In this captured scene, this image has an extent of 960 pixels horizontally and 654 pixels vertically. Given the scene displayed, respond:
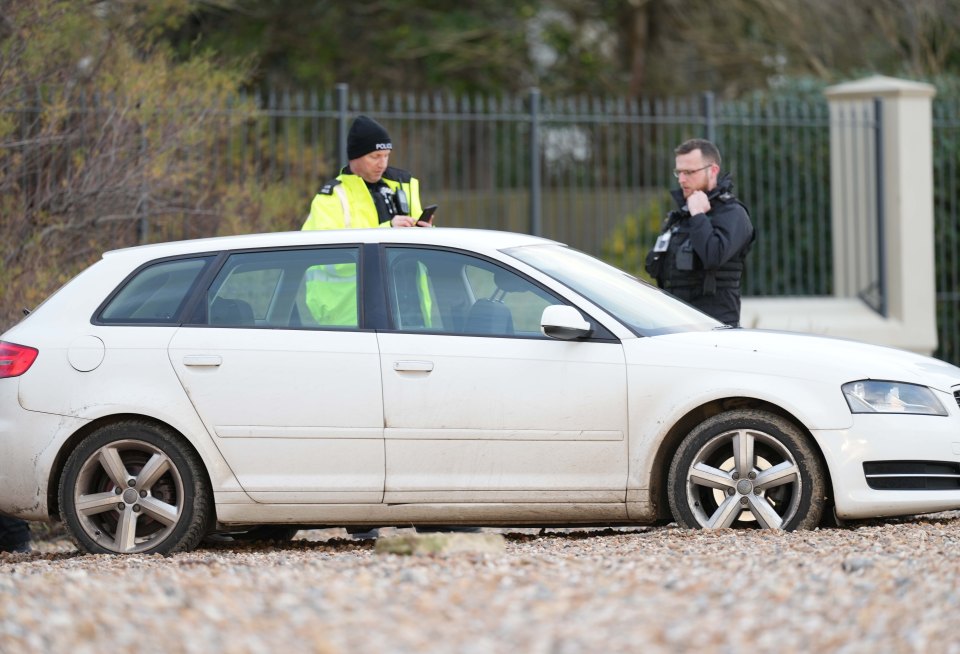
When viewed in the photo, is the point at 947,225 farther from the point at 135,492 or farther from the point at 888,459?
the point at 135,492

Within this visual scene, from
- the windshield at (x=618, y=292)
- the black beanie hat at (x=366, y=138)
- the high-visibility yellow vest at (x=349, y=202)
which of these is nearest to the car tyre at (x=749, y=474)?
the windshield at (x=618, y=292)

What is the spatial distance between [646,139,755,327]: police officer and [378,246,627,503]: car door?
5.40 ft

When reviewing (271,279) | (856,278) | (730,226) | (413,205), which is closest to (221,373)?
(271,279)

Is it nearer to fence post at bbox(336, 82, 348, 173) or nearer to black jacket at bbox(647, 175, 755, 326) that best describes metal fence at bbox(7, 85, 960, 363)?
fence post at bbox(336, 82, 348, 173)

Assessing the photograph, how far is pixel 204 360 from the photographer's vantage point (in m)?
6.35

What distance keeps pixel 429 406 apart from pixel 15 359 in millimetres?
1900

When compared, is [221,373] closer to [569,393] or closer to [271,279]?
[271,279]

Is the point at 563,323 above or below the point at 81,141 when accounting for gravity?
below

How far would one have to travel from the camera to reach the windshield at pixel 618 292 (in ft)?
20.9

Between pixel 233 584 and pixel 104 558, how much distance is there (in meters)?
2.01

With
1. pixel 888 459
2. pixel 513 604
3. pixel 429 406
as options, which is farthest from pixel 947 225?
pixel 513 604

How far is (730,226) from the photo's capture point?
7.73 metres

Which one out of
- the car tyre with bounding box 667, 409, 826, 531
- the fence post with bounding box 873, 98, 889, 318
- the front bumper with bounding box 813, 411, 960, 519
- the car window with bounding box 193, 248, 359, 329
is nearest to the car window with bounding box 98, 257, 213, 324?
the car window with bounding box 193, 248, 359, 329

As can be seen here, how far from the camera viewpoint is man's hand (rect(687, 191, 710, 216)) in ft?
25.5
